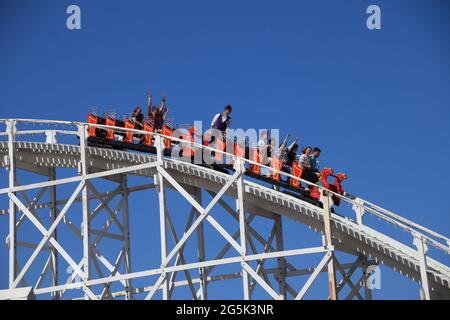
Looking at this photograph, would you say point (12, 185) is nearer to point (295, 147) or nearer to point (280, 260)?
point (280, 260)

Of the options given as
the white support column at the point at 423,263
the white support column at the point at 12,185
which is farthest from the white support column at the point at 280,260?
the white support column at the point at 12,185

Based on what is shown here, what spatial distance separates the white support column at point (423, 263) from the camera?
110 ft

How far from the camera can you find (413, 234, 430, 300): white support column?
3344cm

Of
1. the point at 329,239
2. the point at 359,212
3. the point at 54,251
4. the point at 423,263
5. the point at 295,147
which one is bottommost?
the point at 423,263

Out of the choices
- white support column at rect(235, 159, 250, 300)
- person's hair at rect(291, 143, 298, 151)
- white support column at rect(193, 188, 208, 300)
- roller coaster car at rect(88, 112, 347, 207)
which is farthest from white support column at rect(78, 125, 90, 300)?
person's hair at rect(291, 143, 298, 151)

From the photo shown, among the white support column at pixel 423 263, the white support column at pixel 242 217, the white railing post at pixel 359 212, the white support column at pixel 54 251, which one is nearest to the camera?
the white support column at pixel 423 263

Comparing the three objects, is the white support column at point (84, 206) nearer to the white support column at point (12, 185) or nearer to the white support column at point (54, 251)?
the white support column at point (54, 251)

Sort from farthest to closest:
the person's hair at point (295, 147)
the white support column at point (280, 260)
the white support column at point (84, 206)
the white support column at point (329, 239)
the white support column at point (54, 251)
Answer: the white support column at point (54, 251), the white support column at point (280, 260), the white support column at point (84, 206), the person's hair at point (295, 147), the white support column at point (329, 239)

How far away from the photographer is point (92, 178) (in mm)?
39719

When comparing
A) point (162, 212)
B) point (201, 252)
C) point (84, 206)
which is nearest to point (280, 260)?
point (201, 252)

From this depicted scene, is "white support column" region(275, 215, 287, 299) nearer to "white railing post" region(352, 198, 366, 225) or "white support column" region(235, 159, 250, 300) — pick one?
"white support column" region(235, 159, 250, 300)

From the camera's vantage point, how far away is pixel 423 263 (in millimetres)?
33625
